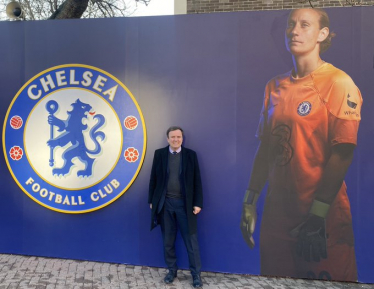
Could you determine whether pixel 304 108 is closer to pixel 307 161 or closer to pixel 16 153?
pixel 307 161

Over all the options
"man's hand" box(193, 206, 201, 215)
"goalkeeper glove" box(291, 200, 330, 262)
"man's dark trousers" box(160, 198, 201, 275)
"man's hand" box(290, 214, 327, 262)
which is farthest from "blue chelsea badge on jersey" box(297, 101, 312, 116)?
"man's dark trousers" box(160, 198, 201, 275)

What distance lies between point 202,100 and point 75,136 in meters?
1.74

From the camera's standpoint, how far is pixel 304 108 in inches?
185

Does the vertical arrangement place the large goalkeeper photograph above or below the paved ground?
above

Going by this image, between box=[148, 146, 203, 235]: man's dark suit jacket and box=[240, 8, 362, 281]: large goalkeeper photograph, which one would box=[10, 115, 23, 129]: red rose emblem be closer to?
box=[148, 146, 203, 235]: man's dark suit jacket

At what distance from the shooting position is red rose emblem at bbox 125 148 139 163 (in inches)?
199

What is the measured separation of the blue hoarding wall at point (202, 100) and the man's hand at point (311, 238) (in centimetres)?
39

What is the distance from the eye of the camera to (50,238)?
5297 millimetres

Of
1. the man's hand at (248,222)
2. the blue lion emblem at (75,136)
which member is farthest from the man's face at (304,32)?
the blue lion emblem at (75,136)

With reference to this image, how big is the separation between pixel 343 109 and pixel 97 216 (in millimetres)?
3344

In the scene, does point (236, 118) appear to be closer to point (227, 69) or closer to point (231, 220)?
point (227, 69)

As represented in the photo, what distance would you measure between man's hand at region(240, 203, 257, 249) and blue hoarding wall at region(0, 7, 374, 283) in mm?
63

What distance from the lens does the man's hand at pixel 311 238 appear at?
4.67 metres

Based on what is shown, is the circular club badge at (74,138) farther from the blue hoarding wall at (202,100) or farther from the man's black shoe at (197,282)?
the man's black shoe at (197,282)
